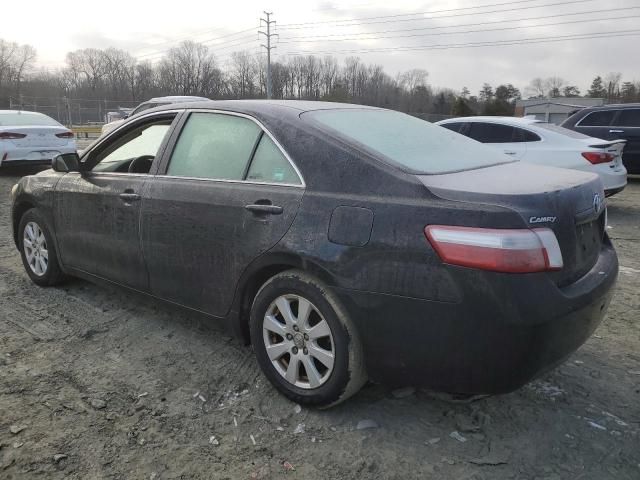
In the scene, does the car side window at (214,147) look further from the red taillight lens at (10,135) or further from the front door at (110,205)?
the red taillight lens at (10,135)

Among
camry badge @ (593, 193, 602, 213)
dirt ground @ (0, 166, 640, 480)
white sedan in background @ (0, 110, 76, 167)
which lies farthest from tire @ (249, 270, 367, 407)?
white sedan in background @ (0, 110, 76, 167)

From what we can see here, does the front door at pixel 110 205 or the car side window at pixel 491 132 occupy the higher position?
the car side window at pixel 491 132

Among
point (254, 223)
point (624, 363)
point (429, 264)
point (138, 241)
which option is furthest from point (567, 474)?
point (138, 241)

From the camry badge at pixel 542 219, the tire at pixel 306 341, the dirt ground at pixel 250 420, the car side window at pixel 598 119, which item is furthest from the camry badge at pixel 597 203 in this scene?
the car side window at pixel 598 119

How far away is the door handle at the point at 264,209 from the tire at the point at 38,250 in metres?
2.26

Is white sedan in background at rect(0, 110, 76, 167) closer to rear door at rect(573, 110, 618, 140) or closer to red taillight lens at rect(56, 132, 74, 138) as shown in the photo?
red taillight lens at rect(56, 132, 74, 138)

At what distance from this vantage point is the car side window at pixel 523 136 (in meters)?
7.98

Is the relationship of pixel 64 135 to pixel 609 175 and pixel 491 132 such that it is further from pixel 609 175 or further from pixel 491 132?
pixel 609 175

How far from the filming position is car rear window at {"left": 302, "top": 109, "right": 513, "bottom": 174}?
2.71 m

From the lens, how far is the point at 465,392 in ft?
7.83

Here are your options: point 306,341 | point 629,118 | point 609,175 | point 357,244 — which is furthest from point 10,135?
point 629,118

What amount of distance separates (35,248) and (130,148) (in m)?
1.41

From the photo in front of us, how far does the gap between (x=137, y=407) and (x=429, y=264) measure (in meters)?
1.68

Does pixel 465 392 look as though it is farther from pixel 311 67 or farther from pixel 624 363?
pixel 311 67
